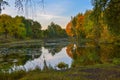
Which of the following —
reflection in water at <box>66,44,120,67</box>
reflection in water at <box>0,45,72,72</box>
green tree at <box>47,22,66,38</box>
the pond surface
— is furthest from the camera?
green tree at <box>47,22,66,38</box>

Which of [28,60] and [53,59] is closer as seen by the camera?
[28,60]

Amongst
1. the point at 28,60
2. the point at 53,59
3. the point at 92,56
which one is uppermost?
the point at 92,56

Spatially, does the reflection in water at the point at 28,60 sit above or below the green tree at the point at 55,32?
below

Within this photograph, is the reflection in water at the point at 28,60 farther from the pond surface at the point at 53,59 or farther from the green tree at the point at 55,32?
the green tree at the point at 55,32

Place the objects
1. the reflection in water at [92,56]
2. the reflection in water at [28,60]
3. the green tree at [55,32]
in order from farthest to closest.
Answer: the green tree at [55,32] < the reflection in water at [92,56] < the reflection in water at [28,60]

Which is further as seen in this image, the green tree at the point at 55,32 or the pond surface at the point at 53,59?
the green tree at the point at 55,32

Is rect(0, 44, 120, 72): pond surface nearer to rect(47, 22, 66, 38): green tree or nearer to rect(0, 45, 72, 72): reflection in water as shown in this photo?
rect(0, 45, 72, 72): reflection in water

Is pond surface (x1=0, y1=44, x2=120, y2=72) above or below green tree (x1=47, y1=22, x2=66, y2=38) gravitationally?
below

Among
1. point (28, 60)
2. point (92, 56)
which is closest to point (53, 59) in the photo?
point (28, 60)

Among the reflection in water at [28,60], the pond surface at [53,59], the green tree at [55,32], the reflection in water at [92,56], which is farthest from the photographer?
the green tree at [55,32]

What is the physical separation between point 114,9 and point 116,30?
3.51 meters

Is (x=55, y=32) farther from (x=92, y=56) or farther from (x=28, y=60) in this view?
(x=92, y=56)

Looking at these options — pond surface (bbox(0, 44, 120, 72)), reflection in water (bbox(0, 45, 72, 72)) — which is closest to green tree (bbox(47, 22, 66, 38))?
pond surface (bbox(0, 44, 120, 72))

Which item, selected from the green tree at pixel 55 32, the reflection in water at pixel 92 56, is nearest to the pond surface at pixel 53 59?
the reflection in water at pixel 92 56
